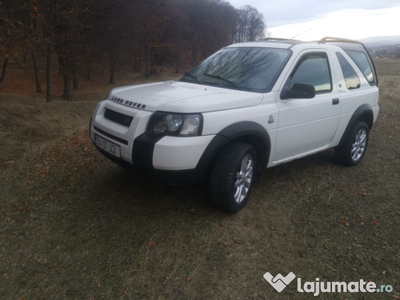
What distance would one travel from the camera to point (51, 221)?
139 inches

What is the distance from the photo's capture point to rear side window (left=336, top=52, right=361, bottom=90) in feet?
16.0

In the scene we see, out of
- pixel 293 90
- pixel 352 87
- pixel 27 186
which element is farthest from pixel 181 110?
pixel 352 87

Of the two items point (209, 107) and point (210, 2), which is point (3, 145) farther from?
point (210, 2)

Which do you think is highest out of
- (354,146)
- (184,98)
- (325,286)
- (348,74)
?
(348,74)

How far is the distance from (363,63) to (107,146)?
4.34m

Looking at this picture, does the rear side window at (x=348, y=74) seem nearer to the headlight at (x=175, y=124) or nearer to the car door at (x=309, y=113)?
the car door at (x=309, y=113)

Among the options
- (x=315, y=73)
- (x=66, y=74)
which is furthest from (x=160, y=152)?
(x=66, y=74)

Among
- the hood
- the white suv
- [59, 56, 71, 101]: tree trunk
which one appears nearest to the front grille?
the white suv

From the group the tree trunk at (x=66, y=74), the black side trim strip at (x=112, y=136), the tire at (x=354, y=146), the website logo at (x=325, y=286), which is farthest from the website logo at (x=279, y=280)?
the tree trunk at (x=66, y=74)

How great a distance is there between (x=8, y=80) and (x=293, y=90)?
28.8m

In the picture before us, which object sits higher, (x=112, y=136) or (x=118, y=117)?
(x=118, y=117)

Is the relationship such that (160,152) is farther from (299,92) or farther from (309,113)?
(309,113)

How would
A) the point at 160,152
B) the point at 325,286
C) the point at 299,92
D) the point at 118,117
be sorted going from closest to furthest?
the point at 325,286
the point at 160,152
the point at 118,117
the point at 299,92

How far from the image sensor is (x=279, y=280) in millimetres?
2779
